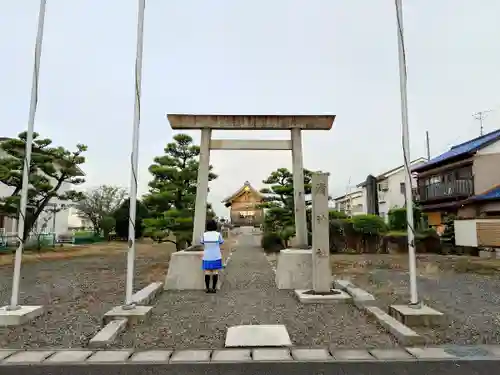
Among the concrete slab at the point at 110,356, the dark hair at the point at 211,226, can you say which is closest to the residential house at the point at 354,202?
the dark hair at the point at 211,226

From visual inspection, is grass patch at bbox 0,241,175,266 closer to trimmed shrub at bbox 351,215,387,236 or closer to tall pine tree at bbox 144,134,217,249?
tall pine tree at bbox 144,134,217,249

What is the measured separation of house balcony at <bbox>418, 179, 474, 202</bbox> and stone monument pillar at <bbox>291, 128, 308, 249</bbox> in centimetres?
1782

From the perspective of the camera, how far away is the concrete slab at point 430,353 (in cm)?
405

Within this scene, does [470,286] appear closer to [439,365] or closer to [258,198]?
[439,365]

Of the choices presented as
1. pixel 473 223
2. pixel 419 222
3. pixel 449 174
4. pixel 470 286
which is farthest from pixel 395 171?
pixel 470 286

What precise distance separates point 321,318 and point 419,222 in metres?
19.2

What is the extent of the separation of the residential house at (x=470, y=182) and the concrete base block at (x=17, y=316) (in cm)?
2066

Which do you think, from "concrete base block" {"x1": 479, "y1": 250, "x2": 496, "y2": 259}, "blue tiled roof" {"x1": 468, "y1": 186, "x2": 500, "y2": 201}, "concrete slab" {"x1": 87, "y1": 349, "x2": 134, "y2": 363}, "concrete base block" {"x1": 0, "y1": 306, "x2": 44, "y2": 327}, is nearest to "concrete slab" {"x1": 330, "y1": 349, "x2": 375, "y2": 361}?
"concrete slab" {"x1": 87, "y1": 349, "x2": 134, "y2": 363}

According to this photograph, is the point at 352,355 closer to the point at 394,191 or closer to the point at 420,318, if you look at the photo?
the point at 420,318

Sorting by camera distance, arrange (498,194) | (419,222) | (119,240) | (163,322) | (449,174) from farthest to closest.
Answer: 1. (119,240)
2. (449,174)
3. (419,222)
4. (498,194)
5. (163,322)

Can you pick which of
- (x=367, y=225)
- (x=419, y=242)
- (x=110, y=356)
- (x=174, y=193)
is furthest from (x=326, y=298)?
(x=419, y=242)

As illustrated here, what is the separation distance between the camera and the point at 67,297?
7.64 meters

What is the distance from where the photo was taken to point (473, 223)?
17.5m

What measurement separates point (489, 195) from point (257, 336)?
1981cm
